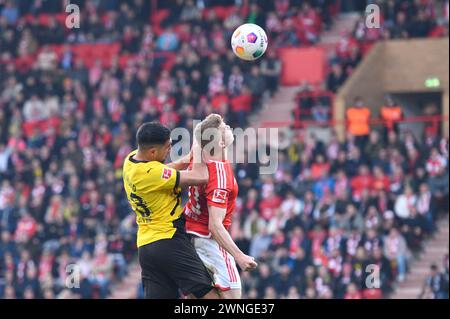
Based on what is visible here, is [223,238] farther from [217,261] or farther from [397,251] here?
[397,251]

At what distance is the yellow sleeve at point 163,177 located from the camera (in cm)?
1025

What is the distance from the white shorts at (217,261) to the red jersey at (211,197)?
82mm

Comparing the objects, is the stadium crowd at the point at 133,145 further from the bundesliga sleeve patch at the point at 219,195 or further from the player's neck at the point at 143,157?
the player's neck at the point at 143,157

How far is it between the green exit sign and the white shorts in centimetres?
1324

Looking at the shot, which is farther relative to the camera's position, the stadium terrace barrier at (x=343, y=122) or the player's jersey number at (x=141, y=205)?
the stadium terrace barrier at (x=343, y=122)

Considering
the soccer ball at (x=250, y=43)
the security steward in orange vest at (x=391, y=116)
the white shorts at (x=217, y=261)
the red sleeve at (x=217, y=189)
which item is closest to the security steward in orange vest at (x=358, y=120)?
the security steward in orange vest at (x=391, y=116)

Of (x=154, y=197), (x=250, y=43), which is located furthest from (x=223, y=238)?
(x=250, y=43)

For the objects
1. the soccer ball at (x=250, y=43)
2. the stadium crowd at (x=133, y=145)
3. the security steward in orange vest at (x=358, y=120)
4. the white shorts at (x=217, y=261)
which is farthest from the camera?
the security steward in orange vest at (x=358, y=120)

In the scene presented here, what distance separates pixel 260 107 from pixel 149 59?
3.13 m

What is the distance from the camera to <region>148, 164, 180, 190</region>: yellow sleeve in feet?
33.6

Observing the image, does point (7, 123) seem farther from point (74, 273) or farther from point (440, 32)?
point (440, 32)
